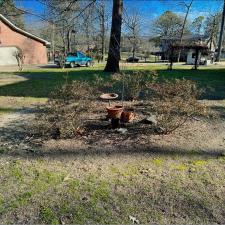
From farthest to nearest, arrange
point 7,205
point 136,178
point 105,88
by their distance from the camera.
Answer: point 105,88
point 136,178
point 7,205

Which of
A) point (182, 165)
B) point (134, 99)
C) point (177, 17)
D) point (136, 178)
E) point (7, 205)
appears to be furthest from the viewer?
point (177, 17)

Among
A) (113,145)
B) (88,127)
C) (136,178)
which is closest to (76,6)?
(88,127)

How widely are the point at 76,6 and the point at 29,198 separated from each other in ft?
45.9

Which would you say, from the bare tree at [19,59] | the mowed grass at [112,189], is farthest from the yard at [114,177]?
the bare tree at [19,59]

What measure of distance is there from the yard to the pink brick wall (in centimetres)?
2589

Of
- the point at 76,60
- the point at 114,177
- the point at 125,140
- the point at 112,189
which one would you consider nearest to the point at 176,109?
the point at 125,140

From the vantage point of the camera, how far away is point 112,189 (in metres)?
3.43

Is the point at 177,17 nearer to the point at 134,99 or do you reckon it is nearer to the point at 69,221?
the point at 134,99

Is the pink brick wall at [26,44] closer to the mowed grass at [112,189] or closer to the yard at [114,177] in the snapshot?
the yard at [114,177]

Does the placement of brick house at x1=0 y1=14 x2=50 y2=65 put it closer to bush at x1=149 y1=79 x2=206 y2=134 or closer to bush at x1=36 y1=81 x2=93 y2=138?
bush at x1=36 y1=81 x2=93 y2=138

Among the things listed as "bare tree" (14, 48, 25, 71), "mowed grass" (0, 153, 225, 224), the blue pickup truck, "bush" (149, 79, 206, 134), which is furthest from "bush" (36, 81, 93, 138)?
the blue pickup truck

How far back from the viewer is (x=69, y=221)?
2.85 m

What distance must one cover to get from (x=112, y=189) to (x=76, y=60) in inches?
961

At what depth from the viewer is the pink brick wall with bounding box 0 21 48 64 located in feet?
93.8
